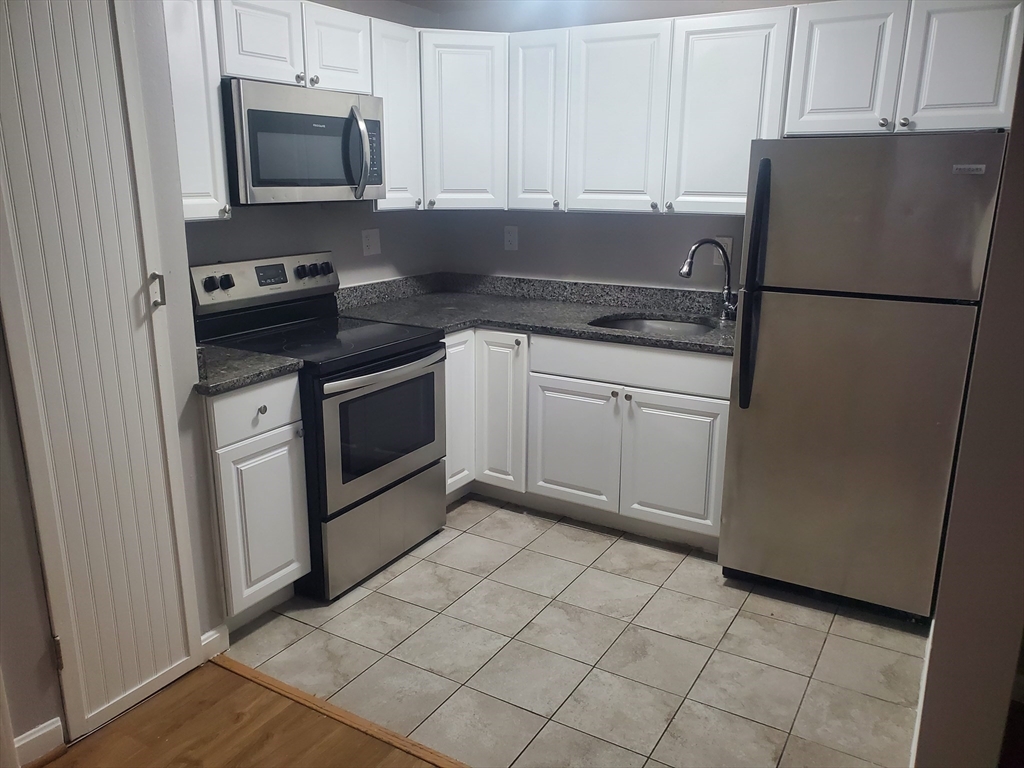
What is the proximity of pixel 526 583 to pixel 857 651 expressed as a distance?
112cm

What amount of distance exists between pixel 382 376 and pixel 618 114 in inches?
55.6

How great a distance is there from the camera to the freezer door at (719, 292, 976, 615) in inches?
90.7

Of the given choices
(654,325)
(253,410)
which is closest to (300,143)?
(253,410)

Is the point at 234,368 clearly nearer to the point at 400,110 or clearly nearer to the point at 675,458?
the point at 400,110

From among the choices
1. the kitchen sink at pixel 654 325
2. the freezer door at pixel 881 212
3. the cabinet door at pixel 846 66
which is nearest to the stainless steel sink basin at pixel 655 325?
the kitchen sink at pixel 654 325

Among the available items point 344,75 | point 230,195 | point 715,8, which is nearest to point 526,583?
point 230,195

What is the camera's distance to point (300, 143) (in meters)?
2.59

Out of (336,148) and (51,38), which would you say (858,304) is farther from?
(51,38)

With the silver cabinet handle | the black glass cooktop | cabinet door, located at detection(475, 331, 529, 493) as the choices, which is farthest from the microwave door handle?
the silver cabinet handle

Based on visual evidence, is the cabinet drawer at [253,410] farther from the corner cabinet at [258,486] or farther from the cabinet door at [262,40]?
the cabinet door at [262,40]

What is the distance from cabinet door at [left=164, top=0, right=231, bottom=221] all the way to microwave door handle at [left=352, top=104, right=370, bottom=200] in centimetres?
54

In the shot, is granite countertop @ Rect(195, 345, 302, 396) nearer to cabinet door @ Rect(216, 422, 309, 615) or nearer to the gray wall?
cabinet door @ Rect(216, 422, 309, 615)

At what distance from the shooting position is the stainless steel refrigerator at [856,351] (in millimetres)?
2199

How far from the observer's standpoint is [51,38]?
1.69m
